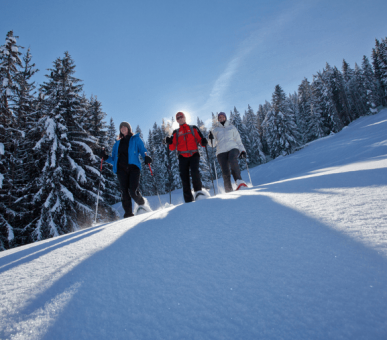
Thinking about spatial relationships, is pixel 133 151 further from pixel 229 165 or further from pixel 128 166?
pixel 229 165

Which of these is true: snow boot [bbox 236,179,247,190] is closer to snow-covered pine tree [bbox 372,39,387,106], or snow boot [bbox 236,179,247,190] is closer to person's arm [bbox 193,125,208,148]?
person's arm [bbox 193,125,208,148]

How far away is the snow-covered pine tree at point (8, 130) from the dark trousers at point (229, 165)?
10.7 meters

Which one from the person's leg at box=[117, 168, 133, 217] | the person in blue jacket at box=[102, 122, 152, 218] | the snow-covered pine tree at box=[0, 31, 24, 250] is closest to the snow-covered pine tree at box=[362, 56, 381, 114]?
the person in blue jacket at box=[102, 122, 152, 218]

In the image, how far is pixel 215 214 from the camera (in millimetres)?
1828

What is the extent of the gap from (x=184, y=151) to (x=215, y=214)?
8.35ft

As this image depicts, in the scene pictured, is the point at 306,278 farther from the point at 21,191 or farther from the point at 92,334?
the point at 21,191

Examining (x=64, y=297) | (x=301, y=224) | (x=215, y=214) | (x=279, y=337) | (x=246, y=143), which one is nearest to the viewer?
(x=279, y=337)

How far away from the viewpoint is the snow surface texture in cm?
69

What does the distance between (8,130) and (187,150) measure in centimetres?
1207

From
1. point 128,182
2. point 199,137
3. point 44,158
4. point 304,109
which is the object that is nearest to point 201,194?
point 199,137

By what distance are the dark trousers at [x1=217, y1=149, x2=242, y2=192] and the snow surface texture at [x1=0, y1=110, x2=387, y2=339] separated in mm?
3147

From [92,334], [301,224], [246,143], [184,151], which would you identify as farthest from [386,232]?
[246,143]

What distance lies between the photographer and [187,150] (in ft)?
13.8

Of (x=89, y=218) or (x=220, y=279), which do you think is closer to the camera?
(x=220, y=279)
